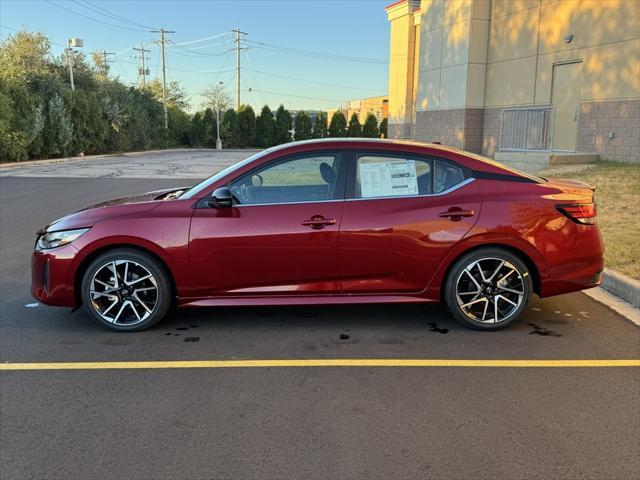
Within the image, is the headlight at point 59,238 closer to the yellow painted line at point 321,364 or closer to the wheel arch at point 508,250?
the yellow painted line at point 321,364

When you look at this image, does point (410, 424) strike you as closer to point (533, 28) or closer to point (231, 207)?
point (231, 207)

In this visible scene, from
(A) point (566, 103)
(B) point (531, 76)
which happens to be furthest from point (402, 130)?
(A) point (566, 103)

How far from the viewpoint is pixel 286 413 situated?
352 centimetres

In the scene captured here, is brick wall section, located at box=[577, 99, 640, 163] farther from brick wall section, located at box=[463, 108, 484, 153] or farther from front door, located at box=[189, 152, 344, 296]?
front door, located at box=[189, 152, 344, 296]

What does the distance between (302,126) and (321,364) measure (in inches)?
2107

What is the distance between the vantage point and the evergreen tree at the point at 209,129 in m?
55.2

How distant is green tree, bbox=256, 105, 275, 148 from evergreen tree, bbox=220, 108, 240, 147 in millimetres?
2180

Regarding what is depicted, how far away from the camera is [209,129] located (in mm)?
55125

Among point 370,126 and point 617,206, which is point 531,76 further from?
point 370,126

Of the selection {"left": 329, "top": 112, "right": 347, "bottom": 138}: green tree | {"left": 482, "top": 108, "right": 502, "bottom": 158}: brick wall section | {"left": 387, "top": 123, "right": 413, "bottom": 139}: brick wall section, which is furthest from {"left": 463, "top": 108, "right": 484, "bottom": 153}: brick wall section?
{"left": 329, "top": 112, "right": 347, "bottom": 138}: green tree

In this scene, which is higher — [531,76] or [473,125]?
[531,76]

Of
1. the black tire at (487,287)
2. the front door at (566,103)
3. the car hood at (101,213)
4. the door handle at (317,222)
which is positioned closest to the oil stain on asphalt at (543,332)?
the black tire at (487,287)

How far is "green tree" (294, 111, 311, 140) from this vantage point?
56.1m

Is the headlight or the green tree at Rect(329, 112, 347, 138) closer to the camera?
the headlight
